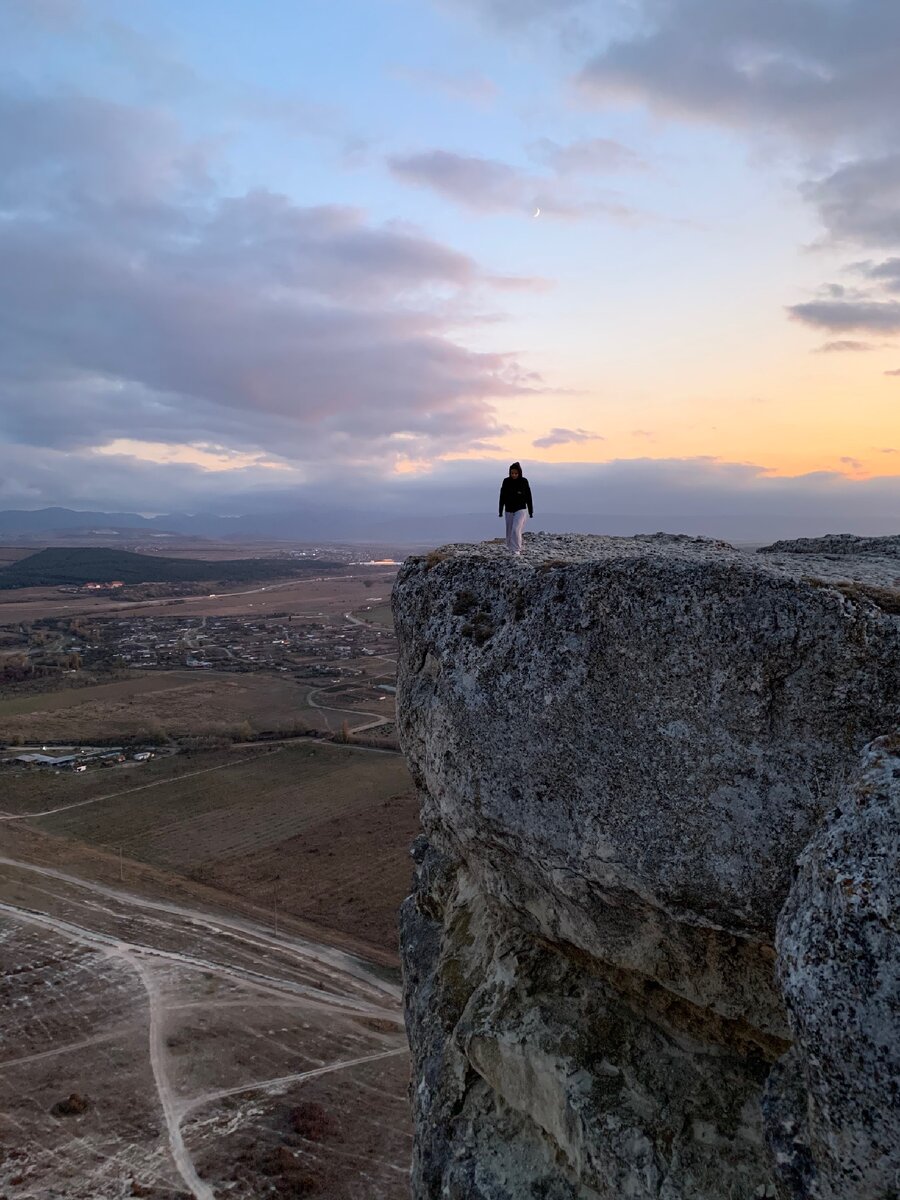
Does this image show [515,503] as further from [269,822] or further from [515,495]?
[269,822]

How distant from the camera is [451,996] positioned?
37.8ft

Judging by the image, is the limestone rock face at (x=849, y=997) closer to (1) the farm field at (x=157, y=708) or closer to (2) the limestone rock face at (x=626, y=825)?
(2) the limestone rock face at (x=626, y=825)

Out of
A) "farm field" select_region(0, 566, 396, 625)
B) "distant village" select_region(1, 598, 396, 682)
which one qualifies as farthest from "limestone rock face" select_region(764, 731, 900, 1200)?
"farm field" select_region(0, 566, 396, 625)

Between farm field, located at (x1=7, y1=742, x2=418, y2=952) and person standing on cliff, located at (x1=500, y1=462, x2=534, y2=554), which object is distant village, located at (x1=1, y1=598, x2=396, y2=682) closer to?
farm field, located at (x1=7, y1=742, x2=418, y2=952)

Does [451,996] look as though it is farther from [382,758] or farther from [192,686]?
[192,686]

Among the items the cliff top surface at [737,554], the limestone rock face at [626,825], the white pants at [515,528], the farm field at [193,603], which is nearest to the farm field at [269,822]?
the limestone rock face at [626,825]

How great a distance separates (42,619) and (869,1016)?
155 meters

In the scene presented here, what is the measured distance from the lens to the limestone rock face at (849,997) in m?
5.62

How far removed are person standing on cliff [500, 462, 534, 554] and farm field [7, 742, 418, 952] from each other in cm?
2388

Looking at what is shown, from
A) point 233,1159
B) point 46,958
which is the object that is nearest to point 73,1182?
point 233,1159

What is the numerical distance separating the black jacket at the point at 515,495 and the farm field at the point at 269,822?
24.0 meters

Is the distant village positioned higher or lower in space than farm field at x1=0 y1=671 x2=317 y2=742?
higher

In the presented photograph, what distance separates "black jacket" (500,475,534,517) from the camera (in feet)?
Answer: 39.0

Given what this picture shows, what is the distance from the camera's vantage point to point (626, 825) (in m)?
8.51
